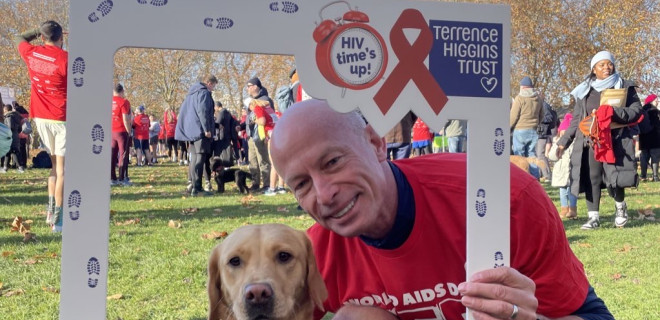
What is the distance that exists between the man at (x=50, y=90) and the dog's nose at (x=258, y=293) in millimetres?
2042

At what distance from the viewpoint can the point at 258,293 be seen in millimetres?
1770

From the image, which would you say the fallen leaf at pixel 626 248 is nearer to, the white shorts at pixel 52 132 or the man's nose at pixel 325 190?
the man's nose at pixel 325 190

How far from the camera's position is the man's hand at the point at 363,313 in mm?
1955

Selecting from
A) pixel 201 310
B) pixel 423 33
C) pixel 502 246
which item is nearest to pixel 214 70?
pixel 423 33

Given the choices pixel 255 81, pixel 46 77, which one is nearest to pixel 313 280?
pixel 255 81

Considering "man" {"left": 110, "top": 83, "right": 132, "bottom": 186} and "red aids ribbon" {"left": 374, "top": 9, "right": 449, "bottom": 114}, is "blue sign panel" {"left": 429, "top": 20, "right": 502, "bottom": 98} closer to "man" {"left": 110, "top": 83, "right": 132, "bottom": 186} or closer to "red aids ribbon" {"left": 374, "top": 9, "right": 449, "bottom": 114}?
"red aids ribbon" {"left": 374, "top": 9, "right": 449, "bottom": 114}

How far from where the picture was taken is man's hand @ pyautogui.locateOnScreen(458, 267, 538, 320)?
150 centimetres

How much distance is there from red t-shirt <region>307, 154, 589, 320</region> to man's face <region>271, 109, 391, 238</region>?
256mm

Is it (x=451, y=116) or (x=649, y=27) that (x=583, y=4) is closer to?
(x=649, y=27)

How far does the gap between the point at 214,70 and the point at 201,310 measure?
167 cm

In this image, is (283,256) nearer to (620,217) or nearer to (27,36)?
(27,36)

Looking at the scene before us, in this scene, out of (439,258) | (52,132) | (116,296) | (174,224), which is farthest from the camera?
(52,132)

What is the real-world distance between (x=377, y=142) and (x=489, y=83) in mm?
455

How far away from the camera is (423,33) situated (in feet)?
4.77
